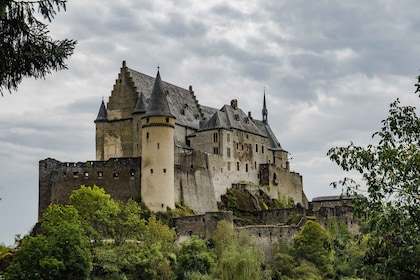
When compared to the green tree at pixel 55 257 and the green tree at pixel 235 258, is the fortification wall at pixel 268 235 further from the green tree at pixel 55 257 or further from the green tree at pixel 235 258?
the green tree at pixel 55 257

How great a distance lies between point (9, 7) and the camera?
16.6 metres

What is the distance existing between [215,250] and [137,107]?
794 inches

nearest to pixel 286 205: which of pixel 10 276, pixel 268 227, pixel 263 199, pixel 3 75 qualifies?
pixel 263 199

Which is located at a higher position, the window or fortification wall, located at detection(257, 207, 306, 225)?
the window

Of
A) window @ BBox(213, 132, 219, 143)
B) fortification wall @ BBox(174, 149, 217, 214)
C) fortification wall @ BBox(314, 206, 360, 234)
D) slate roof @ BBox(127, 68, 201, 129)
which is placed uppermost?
slate roof @ BBox(127, 68, 201, 129)

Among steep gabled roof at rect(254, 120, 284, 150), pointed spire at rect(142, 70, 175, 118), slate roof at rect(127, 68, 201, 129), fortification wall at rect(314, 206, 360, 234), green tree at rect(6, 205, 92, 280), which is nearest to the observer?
A: green tree at rect(6, 205, 92, 280)

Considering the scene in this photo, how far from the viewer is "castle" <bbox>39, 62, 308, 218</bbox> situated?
235 feet

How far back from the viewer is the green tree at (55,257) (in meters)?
53.0

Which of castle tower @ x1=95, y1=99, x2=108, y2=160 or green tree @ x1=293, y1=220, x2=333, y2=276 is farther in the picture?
castle tower @ x1=95, y1=99, x2=108, y2=160

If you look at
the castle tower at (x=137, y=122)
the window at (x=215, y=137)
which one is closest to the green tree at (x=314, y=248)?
the window at (x=215, y=137)

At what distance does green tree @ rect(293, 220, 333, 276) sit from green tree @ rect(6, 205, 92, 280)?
2210 centimetres

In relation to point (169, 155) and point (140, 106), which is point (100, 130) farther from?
point (169, 155)

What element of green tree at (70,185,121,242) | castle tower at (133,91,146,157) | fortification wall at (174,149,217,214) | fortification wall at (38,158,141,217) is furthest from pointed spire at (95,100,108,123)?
green tree at (70,185,121,242)

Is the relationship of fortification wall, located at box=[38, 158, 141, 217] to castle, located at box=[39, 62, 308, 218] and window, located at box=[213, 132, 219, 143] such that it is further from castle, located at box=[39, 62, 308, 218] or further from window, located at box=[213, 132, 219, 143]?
window, located at box=[213, 132, 219, 143]
